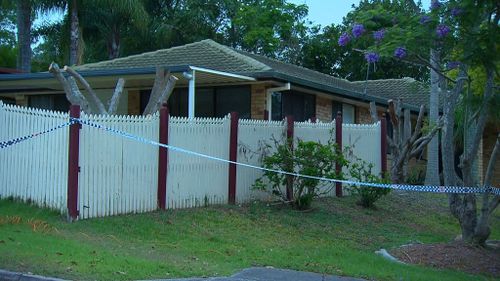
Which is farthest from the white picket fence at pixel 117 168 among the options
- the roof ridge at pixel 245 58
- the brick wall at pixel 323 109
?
the brick wall at pixel 323 109

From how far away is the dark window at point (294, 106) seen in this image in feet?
56.3

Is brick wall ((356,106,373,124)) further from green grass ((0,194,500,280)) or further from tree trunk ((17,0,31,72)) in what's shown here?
tree trunk ((17,0,31,72))

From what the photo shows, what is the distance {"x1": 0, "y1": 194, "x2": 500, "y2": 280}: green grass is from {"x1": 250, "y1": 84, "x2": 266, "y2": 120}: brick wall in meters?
4.05

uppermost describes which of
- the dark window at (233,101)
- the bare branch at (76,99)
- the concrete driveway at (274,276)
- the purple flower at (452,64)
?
the purple flower at (452,64)

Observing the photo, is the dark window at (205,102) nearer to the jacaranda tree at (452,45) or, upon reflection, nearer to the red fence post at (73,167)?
the jacaranda tree at (452,45)

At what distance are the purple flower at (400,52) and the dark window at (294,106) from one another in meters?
7.93

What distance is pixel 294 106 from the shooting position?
17875mm

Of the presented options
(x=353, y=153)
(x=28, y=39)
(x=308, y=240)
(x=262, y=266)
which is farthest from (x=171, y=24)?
(x=262, y=266)

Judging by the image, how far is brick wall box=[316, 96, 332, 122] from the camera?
1889 cm

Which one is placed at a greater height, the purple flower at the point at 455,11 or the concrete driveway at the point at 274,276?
the purple flower at the point at 455,11

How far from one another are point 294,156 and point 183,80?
17.3 ft

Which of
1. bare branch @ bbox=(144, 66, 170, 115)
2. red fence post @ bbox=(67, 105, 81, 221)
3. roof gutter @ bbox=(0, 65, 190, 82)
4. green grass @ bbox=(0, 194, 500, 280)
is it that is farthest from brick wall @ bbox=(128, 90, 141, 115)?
red fence post @ bbox=(67, 105, 81, 221)

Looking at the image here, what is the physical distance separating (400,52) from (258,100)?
7.54 meters

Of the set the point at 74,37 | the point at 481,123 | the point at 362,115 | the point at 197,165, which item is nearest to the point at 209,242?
the point at 197,165
